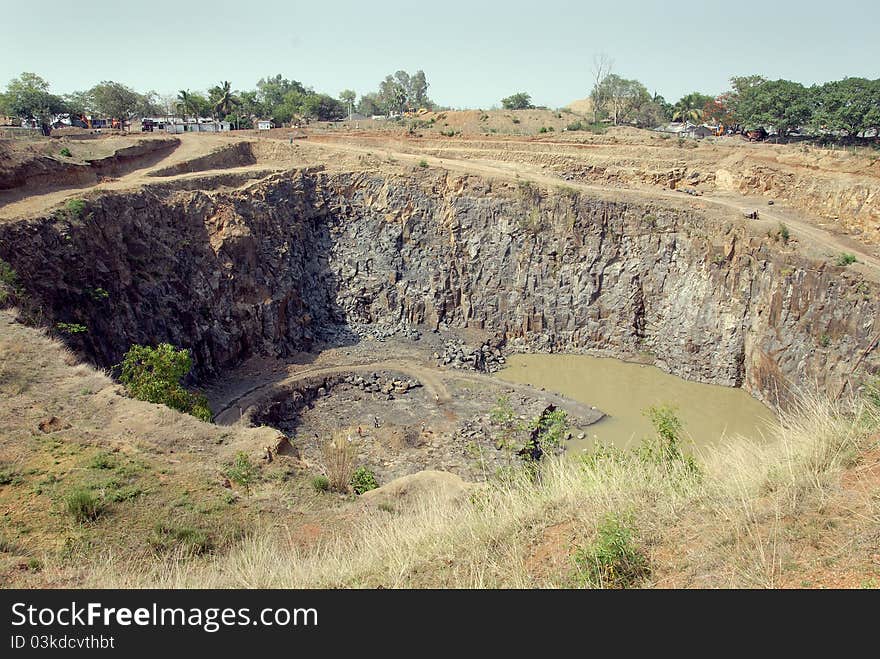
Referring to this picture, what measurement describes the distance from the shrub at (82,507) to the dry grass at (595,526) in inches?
55.3

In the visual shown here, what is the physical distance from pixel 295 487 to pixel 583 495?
6534 millimetres

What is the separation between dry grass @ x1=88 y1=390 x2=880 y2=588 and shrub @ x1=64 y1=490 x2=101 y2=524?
1.40 m

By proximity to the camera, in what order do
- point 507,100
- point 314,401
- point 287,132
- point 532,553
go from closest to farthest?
1. point 532,553
2. point 314,401
3. point 287,132
4. point 507,100

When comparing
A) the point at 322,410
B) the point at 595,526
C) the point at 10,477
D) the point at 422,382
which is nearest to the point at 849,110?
the point at 422,382

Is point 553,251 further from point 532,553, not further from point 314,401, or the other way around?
point 532,553

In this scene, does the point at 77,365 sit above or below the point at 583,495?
below

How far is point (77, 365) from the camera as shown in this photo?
599 inches

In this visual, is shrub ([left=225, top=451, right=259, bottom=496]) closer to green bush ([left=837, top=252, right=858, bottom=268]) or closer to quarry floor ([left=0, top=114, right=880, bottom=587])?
quarry floor ([left=0, top=114, right=880, bottom=587])

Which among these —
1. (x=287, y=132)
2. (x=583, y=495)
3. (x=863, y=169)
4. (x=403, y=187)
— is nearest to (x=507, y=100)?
(x=287, y=132)

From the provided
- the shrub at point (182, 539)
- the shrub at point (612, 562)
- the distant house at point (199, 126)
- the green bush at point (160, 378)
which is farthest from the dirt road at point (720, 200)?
the shrub at point (182, 539)

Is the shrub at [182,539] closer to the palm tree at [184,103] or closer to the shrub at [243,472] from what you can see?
the shrub at [243,472]

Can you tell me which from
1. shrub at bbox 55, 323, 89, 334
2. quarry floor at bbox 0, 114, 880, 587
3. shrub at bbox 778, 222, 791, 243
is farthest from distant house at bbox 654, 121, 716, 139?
shrub at bbox 55, 323, 89, 334

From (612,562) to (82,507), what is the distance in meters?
8.49

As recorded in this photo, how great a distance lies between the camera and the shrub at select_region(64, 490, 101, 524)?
947 cm
